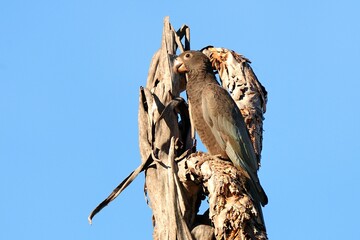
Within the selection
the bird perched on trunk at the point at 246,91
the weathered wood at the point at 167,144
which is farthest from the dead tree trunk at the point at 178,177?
the bird perched on trunk at the point at 246,91

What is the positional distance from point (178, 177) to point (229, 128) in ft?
2.51

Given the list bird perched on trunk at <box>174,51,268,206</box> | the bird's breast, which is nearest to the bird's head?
bird perched on trunk at <box>174,51,268,206</box>

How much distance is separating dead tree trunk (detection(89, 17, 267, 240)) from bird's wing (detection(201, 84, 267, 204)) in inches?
6.2

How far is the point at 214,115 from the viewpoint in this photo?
820cm

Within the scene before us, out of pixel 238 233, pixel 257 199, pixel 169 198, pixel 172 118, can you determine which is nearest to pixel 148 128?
pixel 172 118

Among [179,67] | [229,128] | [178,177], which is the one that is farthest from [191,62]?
[178,177]

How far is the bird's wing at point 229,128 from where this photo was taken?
7.53 meters

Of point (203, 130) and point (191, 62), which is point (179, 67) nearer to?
point (191, 62)

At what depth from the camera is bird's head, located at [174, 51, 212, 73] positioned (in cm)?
837

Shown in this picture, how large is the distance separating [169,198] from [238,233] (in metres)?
1.21

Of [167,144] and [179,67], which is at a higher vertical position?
[179,67]

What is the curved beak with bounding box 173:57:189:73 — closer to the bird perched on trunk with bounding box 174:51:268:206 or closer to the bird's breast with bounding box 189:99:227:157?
the bird perched on trunk with bounding box 174:51:268:206

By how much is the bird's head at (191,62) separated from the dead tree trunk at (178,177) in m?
0.09

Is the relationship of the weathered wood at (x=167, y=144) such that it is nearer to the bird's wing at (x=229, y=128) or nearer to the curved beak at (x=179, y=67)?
the curved beak at (x=179, y=67)
